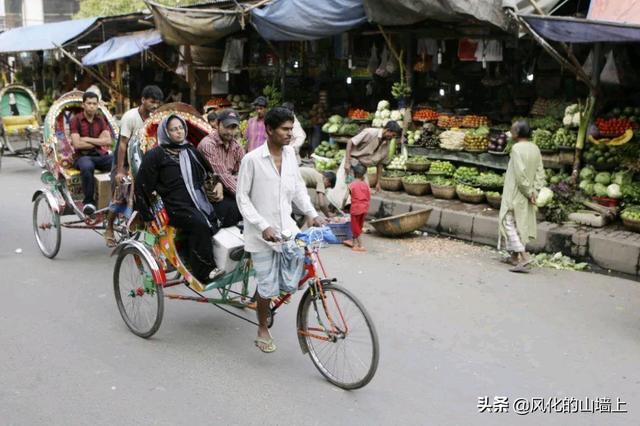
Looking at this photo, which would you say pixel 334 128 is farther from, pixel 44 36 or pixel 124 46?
pixel 44 36

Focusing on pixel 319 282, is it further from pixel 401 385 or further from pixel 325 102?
pixel 325 102

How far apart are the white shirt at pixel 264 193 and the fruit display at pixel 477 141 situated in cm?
624

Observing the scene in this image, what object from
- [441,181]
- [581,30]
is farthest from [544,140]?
[581,30]

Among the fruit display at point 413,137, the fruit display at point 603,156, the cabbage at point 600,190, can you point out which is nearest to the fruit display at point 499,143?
the fruit display at point 603,156

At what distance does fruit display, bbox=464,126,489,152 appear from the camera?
10090mm

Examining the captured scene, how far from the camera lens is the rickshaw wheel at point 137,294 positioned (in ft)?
16.5

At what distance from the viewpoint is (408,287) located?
6.55 m

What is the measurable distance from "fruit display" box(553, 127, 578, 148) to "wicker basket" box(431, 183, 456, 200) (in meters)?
1.64

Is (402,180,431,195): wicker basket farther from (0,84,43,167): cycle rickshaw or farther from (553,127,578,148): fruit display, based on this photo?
(0,84,43,167): cycle rickshaw

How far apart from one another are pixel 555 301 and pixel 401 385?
102 inches

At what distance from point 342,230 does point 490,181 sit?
8.15 feet

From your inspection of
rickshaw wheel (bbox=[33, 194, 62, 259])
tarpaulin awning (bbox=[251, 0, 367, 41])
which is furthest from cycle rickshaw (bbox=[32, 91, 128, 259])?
tarpaulin awning (bbox=[251, 0, 367, 41])

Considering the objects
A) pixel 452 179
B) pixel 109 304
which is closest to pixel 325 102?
pixel 452 179

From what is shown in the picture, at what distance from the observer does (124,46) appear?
52.7 feet
